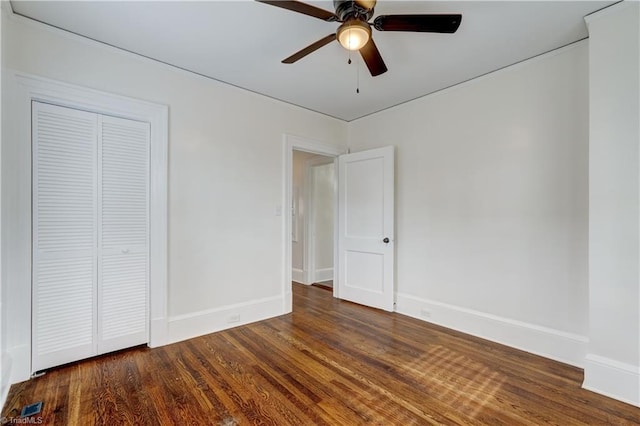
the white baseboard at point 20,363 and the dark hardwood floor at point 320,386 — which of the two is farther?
the white baseboard at point 20,363

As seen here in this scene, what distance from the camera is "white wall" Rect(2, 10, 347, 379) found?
2422 millimetres

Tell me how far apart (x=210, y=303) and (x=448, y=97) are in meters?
3.43

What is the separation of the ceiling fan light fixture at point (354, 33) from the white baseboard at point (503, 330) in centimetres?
278

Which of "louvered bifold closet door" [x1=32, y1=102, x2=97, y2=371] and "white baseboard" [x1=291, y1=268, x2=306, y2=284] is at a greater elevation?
"louvered bifold closet door" [x1=32, y1=102, x2=97, y2=371]

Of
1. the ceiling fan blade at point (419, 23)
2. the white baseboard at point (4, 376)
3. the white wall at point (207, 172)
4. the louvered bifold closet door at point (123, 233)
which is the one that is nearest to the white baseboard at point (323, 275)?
the white wall at point (207, 172)

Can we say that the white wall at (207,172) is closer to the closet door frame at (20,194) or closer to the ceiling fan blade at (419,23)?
the closet door frame at (20,194)

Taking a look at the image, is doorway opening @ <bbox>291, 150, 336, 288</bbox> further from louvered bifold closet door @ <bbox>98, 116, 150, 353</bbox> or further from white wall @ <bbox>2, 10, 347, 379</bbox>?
louvered bifold closet door @ <bbox>98, 116, 150, 353</bbox>

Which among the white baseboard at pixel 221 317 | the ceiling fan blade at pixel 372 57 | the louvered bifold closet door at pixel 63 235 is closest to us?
the ceiling fan blade at pixel 372 57

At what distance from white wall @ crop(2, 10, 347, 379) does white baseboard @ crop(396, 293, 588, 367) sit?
171 cm

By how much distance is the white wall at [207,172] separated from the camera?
7.95 feet

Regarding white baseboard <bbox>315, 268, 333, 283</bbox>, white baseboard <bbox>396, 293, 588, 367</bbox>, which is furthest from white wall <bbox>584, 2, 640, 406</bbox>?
white baseboard <bbox>315, 268, 333, 283</bbox>

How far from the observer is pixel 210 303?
10.3ft

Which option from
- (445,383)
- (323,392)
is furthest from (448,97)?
(323,392)

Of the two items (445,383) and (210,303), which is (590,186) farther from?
(210,303)
